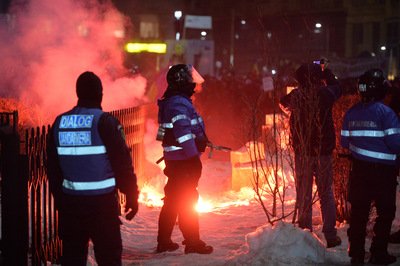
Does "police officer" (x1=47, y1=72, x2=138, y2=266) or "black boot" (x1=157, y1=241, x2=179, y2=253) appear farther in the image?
"black boot" (x1=157, y1=241, x2=179, y2=253)

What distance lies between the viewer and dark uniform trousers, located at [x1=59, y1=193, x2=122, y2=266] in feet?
15.0

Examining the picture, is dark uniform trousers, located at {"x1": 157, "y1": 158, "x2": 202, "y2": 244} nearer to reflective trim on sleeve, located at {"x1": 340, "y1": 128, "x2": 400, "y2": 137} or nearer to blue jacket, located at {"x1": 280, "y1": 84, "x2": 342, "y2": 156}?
blue jacket, located at {"x1": 280, "y1": 84, "x2": 342, "y2": 156}

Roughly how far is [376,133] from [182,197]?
2.06 meters

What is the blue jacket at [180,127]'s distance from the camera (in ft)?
20.5

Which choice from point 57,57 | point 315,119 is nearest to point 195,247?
point 315,119

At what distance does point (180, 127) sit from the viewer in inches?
245

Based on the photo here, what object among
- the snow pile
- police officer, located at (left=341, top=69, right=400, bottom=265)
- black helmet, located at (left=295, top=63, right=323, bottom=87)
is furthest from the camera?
black helmet, located at (left=295, top=63, right=323, bottom=87)

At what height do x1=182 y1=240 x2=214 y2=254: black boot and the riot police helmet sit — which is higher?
the riot police helmet

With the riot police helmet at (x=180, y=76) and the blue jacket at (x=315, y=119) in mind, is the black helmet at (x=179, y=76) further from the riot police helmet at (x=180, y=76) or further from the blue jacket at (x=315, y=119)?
the blue jacket at (x=315, y=119)

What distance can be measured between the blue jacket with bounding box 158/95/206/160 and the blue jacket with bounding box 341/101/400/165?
155 cm

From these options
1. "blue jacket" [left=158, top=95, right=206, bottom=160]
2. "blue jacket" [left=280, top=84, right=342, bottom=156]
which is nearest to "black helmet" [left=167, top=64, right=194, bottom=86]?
"blue jacket" [left=158, top=95, right=206, bottom=160]

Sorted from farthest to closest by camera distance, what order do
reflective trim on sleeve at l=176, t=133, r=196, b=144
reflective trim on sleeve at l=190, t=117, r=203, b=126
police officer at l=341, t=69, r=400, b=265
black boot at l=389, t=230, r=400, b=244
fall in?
1. black boot at l=389, t=230, r=400, b=244
2. reflective trim on sleeve at l=190, t=117, r=203, b=126
3. reflective trim on sleeve at l=176, t=133, r=196, b=144
4. police officer at l=341, t=69, r=400, b=265

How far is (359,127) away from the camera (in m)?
6.10

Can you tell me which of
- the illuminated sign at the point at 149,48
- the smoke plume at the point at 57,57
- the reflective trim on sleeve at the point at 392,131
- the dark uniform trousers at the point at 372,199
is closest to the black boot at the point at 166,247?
the dark uniform trousers at the point at 372,199
